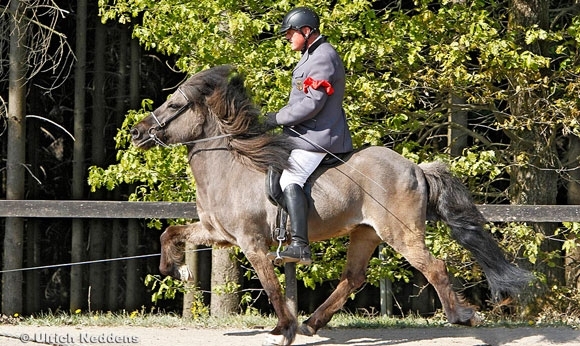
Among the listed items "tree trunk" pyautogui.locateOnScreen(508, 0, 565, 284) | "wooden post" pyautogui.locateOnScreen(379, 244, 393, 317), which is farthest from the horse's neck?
"wooden post" pyautogui.locateOnScreen(379, 244, 393, 317)

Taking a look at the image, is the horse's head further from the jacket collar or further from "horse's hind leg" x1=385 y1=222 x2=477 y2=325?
"horse's hind leg" x1=385 y1=222 x2=477 y2=325

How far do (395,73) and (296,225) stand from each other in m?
4.32

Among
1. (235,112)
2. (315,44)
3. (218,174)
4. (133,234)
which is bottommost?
(133,234)

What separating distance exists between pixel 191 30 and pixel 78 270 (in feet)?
23.2

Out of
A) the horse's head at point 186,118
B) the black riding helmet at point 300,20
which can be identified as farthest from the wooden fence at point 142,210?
the black riding helmet at point 300,20

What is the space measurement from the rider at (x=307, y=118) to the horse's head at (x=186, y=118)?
0.56 meters

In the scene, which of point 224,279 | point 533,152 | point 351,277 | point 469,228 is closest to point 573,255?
point 533,152

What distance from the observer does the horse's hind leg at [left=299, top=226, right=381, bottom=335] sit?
8844 mm

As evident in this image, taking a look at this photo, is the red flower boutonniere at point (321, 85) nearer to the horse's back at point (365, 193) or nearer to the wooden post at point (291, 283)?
the horse's back at point (365, 193)

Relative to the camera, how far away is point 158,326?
9.36 m

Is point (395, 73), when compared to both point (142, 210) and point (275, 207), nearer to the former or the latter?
point (142, 210)

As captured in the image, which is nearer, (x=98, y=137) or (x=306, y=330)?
(x=306, y=330)

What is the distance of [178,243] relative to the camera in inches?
356

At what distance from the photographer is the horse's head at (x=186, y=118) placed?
28.2ft
